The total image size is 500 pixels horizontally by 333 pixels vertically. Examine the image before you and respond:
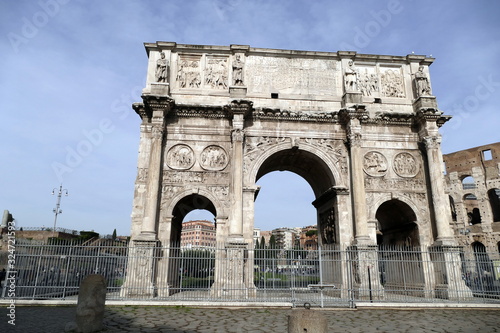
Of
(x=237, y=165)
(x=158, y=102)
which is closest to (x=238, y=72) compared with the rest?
(x=158, y=102)

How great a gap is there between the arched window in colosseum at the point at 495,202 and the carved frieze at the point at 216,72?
94.8 feet

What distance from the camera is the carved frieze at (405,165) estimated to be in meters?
15.8

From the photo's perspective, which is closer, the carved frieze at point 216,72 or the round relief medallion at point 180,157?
the round relief medallion at point 180,157

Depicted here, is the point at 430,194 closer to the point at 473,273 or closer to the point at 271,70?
the point at 473,273

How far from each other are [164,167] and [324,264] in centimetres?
856

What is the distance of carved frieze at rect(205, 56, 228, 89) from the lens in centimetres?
1616

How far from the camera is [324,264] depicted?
53.2 ft

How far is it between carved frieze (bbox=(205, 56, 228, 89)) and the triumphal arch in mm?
48

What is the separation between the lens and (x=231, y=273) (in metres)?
12.7

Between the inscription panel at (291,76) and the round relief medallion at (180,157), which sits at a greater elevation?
the inscription panel at (291,76)

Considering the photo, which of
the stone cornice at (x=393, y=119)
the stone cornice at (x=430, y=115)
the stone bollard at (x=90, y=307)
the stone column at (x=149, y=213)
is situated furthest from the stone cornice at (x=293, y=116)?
the stone bollard at (x=90, y=307)

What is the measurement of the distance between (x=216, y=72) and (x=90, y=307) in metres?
12.3

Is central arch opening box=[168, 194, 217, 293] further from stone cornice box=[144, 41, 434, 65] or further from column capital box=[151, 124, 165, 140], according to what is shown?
stone cornice box=[144, 41, 434, 65]

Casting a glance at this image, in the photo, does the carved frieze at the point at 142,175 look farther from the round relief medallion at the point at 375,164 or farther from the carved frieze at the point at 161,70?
the round relief medallion at the point at 375,164
